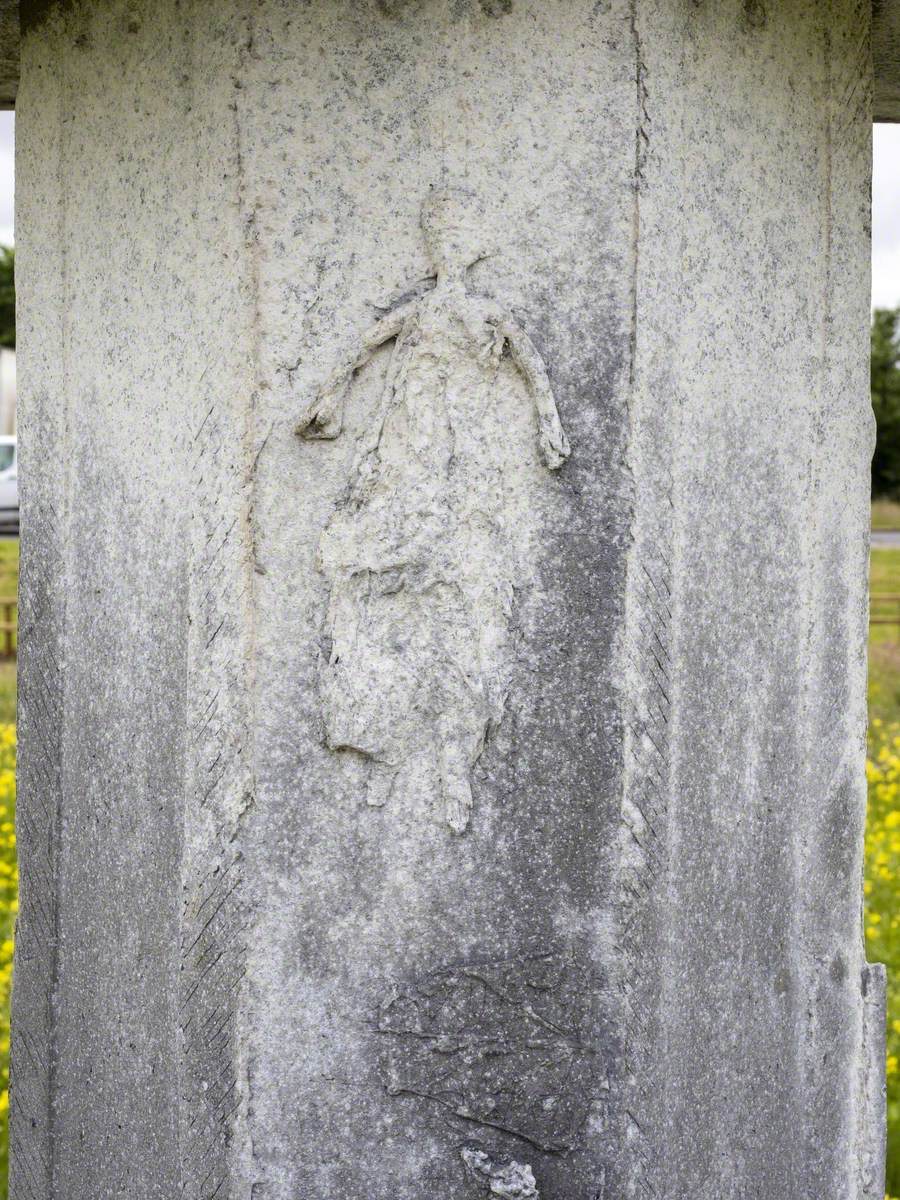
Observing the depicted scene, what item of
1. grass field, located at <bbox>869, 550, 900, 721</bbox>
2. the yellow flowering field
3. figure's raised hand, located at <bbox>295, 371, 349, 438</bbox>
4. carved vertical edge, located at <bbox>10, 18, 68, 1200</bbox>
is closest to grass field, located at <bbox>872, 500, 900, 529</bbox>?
grass field, located at <bbox>869, 550, 900, 721</bbox>

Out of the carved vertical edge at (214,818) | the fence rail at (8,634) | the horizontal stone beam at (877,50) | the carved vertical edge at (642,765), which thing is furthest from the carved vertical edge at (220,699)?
the fence rail at (8,634)

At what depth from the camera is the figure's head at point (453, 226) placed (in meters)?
2.08

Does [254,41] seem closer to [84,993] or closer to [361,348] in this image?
[361,348]

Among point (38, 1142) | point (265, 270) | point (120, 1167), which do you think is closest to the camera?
point (265, 270)

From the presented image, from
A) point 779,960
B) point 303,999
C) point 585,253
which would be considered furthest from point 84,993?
point 585,253

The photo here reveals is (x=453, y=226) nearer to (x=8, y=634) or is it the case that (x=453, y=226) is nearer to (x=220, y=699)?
(x=220, y=699)

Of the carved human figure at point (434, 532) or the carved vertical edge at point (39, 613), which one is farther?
the carved vertical edge at point (39, 613)

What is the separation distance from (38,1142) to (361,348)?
1627 millimetres

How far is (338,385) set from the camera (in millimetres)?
2078

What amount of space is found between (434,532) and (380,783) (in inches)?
15.9

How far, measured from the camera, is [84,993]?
96.6 inches

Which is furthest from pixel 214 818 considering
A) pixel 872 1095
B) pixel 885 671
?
pixel 885 671

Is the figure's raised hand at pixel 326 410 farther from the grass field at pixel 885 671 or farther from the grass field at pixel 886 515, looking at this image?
the grass field at pixel 886 515

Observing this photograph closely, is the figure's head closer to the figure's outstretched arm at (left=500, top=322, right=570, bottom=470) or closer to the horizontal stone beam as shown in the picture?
the figure's outstretched arm at (left=500, top=322, right=570, bottom=470)
